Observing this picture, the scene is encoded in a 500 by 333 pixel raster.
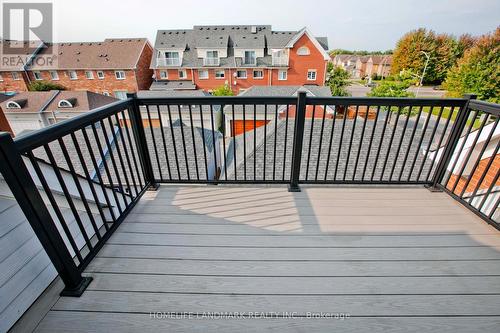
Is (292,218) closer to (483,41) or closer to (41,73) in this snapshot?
(483,41)

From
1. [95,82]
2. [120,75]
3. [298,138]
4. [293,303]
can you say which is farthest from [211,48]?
[293,303]

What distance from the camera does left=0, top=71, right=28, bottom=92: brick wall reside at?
63.6 ft

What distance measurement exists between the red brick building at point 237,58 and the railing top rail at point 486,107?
17314mm

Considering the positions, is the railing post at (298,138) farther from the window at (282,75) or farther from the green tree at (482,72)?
the green tree at (482,72)

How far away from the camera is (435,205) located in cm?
204

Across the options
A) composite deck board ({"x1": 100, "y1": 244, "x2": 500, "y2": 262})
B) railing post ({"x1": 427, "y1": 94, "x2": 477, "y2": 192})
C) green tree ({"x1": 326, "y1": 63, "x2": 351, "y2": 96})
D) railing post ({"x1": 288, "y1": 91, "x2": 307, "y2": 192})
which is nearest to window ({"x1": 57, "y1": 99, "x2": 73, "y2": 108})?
composite deck board ({"x1": 100, "y1": 244, "x2": 500, "y2": 262})

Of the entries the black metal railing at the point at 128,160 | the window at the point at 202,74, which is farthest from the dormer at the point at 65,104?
the black metal railing at the point at 128,160

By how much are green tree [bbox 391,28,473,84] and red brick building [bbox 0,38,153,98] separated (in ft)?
106

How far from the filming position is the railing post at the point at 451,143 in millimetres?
1885

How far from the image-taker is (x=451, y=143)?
2.03 m

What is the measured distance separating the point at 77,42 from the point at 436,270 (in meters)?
28.2

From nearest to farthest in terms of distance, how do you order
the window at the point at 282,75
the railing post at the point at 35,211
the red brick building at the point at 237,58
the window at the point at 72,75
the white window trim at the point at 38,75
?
the railing post at the point at 35,211 → the red brick building at the point at 237,58 → the window at the point at 282,75 → the window at the point at 72,75 → the white window trim at the point at 38,75

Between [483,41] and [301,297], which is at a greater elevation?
[483,41]

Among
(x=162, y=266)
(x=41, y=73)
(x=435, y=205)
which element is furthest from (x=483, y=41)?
(x=41, y=73)
